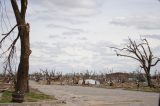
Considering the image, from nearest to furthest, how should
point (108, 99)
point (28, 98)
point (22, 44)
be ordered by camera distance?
point (22, 44) → point (28, 98) → point (108, 99)

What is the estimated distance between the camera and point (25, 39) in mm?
24109

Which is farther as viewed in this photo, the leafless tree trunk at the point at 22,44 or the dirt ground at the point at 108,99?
the dirt ground at the point at 108,99

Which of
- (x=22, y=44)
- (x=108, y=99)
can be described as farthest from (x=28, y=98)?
(x=108, y=99)

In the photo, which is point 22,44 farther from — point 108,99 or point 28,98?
point 108,99

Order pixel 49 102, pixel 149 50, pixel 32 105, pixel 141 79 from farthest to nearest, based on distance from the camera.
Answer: pixel 141 79
pixel 149 50
pixel 49 102
pixel 32 105

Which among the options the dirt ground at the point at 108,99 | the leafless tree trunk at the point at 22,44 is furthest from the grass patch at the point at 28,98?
the dirt ground at the point at 108,99

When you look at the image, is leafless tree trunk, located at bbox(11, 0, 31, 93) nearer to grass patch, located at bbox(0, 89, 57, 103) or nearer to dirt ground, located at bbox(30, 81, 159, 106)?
grass patch, located at bbox(0, 89, 57, 103)

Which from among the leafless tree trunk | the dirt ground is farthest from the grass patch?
the dirt ground

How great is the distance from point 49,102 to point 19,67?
2.83 meters

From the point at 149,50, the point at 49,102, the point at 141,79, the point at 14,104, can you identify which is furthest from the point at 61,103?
the point at 141,79

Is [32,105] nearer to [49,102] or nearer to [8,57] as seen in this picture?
[49,102]

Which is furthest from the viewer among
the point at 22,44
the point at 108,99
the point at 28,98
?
the point at 108,99

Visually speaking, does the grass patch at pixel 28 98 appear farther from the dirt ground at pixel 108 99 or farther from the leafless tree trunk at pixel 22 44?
the dirt ground at pixel 108 99

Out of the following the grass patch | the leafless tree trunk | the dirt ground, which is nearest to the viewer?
the grass patch
